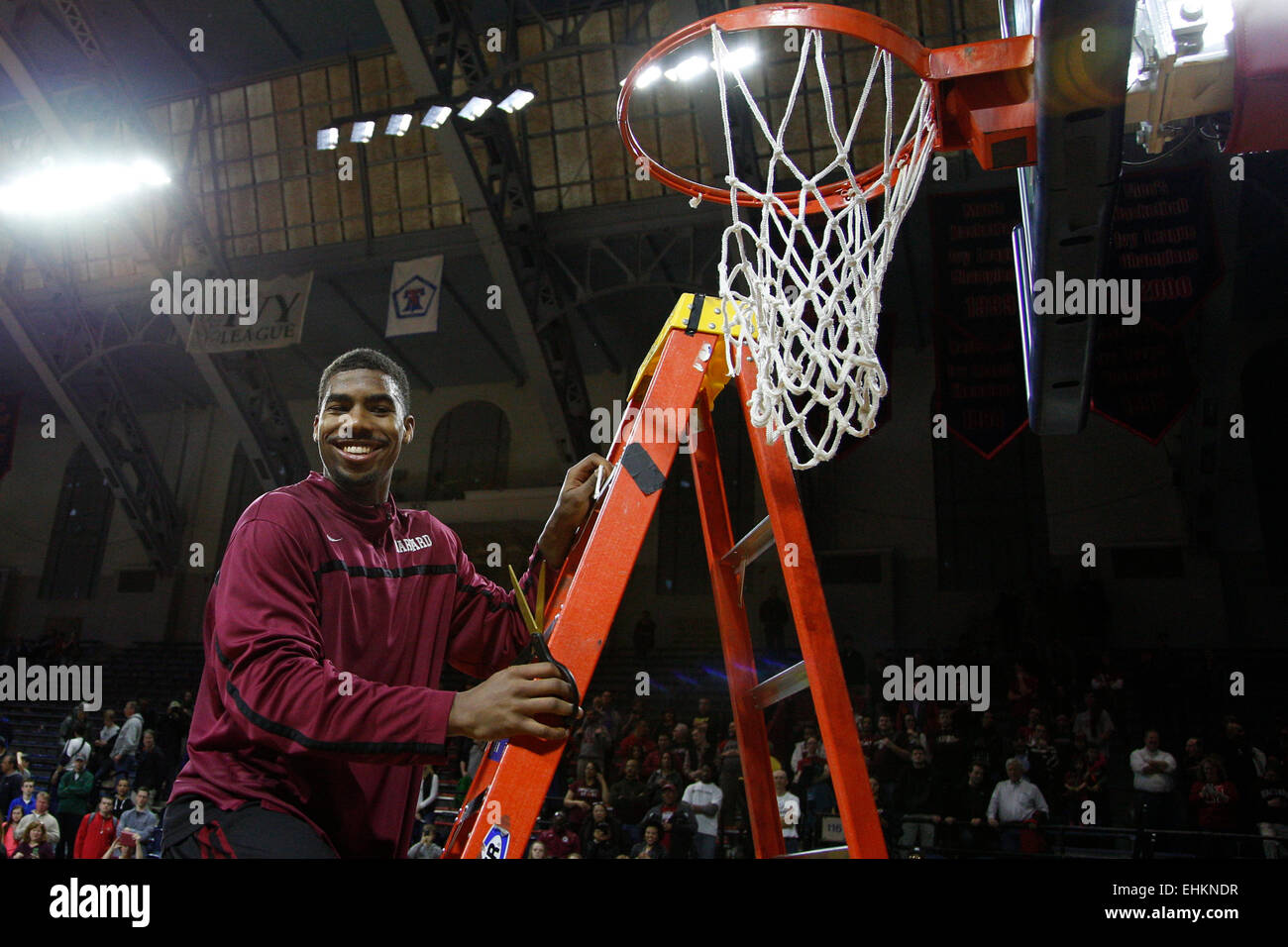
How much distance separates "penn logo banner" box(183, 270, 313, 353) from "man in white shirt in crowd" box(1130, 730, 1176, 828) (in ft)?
37.4

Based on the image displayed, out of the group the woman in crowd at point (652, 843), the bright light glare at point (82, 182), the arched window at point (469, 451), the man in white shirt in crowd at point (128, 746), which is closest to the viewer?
the woman in crowd at point (652, 843)

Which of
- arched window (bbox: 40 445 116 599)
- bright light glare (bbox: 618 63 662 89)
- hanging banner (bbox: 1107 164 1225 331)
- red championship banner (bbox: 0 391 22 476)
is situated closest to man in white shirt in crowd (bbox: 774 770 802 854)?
bright light glare (bbox: 618 63 662 89)

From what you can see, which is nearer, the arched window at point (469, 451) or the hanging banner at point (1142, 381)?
the hanging banner at point (1142, 381)

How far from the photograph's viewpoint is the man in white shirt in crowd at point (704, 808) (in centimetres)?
775

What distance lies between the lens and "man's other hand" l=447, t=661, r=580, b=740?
1.87m

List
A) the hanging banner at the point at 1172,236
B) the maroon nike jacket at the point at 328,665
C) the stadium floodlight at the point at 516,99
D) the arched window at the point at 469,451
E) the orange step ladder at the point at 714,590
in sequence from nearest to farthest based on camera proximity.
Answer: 1. the maroon nike jacket at the point at 328,665
2. the orange step ladder at the point at 714,590
3. the hanging banner at the point at 1172,236
4. the stadium floodlight at the point at 516,99
5. the arched window at the point at 469,451

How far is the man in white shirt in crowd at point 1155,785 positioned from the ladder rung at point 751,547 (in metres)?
6.47

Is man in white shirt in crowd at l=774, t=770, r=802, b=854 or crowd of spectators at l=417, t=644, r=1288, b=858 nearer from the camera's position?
man in white shirt in crowd at l=774, t=770, r=802, b=854

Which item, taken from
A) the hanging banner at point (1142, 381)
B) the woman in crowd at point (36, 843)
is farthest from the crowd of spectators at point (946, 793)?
the woman in crowd at point (36, 843)

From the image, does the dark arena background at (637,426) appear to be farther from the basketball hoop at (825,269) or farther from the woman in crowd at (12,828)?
the basketball hoop at (825,269)

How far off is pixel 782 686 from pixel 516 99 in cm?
1009

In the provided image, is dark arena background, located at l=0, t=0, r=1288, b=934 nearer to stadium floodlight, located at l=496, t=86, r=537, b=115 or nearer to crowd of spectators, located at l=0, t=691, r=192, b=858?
crowd of spectators, located at l=0, t=691, r=192, b=858

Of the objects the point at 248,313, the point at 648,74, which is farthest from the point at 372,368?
the point at 248,313
